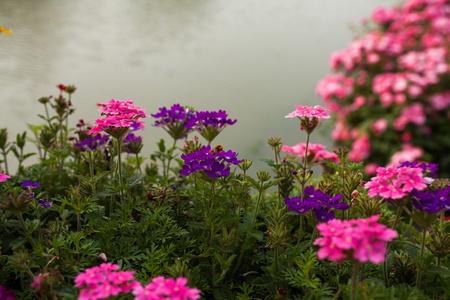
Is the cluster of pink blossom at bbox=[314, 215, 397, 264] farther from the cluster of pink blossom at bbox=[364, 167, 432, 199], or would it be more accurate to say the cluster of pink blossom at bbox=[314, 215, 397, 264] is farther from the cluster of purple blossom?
the cluster of purple blossom

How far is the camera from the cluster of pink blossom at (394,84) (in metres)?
3.74

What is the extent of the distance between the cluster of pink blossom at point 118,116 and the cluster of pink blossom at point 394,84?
285 cm

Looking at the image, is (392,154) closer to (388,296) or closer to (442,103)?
(442,103)

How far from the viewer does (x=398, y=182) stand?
99cm

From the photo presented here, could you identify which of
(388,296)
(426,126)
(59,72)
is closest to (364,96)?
(426,126)

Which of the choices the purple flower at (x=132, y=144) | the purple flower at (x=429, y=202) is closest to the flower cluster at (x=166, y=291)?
the purple flower at (x=429, y=202)

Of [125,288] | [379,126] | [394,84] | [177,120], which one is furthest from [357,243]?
[394,84]

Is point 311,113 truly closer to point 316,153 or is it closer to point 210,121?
point 210,121

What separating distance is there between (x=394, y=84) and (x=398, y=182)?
3133 mm

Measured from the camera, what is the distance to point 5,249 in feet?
4.27

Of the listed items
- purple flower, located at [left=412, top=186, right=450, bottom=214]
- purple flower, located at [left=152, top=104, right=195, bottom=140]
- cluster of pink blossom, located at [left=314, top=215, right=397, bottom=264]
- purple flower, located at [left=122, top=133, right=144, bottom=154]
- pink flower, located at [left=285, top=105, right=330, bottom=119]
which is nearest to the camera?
cluster of pink blossom, located at [left=314, top=215, right=397, bottom=264]

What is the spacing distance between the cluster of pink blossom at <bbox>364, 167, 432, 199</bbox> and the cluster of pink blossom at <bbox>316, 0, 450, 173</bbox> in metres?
2.78

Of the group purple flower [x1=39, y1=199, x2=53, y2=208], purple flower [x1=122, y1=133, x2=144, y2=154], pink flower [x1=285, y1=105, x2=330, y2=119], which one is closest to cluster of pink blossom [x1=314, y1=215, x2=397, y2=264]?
pink flower [x1=285, y1=105, x2=330, y2=119]

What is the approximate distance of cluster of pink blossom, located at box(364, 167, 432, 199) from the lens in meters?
0.96
